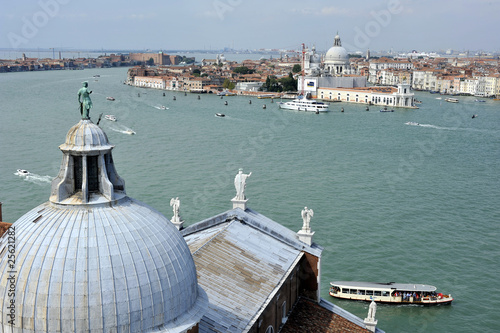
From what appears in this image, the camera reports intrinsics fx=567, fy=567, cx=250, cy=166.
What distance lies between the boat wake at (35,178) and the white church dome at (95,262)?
54.3 ft

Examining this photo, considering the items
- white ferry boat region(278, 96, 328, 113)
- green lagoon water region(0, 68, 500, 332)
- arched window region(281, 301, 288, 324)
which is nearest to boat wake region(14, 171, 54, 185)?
green lagoon water region(0, 68, 500, 332)

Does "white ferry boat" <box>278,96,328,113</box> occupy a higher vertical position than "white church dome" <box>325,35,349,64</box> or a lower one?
lower

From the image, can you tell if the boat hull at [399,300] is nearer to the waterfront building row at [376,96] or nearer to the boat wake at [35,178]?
the boat wake at [35,178]

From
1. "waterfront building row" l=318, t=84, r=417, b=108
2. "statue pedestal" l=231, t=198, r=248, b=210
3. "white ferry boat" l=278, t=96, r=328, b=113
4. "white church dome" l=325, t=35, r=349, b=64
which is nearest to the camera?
"statue pedestal" l=231, t=198, r=248, b=210

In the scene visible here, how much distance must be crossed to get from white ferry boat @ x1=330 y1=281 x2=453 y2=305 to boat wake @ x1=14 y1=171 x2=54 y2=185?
12.5m

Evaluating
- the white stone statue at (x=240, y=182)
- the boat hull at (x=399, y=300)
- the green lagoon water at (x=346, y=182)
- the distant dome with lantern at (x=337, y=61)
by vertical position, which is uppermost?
the distant dome with lantern at (x=337, y=61)

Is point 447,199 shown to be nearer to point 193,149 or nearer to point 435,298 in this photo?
point 435,298

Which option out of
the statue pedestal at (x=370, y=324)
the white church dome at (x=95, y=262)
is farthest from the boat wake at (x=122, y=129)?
the white church dome at (x=95, y=262)

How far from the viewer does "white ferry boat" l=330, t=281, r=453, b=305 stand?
12352 mm

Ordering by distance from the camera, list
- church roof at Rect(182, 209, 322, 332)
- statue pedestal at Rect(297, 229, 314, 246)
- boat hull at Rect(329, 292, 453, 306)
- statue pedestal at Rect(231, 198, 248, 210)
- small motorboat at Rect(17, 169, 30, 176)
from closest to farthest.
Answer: church roof at Rect(182, 209, 322, 332) < statue pedestal at Rect(231, 198, 248, 210) < statue pedestal at Rect(297, 229, 314, 246) < boat hull at Rect(329, 292, 453, 306) < small motorboat at Rect(17, 169, 30, 176)

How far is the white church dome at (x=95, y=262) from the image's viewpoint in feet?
14.7

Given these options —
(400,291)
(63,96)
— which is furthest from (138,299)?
(63,96)

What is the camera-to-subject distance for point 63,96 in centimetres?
5528

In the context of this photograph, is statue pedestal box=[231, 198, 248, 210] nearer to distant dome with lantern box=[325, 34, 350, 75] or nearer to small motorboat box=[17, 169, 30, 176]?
small motorboat box=[17, 169, 30, 176]
